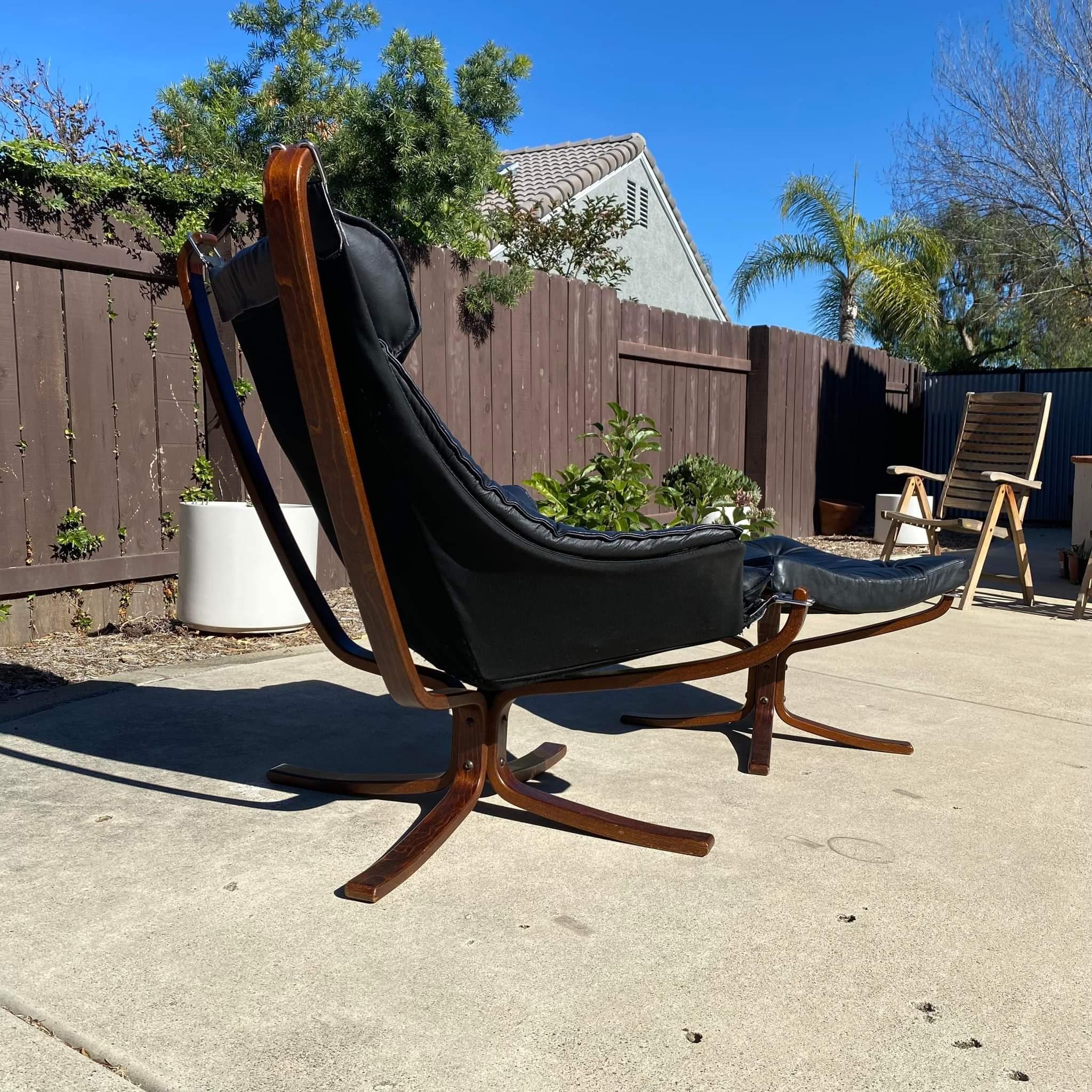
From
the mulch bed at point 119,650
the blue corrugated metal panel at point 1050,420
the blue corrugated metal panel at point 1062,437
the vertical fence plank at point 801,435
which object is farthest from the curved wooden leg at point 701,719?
the blue corrugated metal panel at point 1062,437

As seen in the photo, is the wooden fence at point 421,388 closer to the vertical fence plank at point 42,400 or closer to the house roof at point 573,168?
the vertical fence plank at point 42,400

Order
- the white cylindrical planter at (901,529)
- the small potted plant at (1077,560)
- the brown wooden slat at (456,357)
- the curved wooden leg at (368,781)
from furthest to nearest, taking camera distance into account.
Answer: the white cylindrical planter at (901,529) → the small potted plant at (1077,560) → the brown wooden slat at (456,357) → the curved wooden leg at (368,781)

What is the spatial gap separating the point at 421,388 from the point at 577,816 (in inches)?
130

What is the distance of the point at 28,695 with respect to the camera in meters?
3.04

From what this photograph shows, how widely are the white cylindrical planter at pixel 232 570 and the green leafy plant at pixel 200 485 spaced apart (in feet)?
1.13

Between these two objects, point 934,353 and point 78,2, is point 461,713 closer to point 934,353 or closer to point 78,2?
point 78,2

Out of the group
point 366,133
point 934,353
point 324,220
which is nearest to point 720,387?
point 366,133

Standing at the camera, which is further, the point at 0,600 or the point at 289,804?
the point at 0,600

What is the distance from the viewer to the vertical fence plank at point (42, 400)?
→ 371cm

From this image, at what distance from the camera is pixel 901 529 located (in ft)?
26.3

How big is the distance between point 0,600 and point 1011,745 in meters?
3.49

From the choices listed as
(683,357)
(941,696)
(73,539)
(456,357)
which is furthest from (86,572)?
(683,357)

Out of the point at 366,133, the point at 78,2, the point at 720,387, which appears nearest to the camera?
the point at 366,133

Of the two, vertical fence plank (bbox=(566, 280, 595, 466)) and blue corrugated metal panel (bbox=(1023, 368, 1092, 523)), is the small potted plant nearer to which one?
vertical fence plank (bbox=(566, 280, 595, 466))
